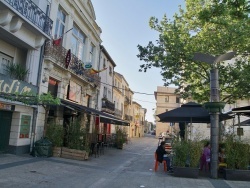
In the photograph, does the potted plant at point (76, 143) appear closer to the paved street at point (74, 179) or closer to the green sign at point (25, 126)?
the green sign at point (25, 126)

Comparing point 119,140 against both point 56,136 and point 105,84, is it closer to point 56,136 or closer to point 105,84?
point 105,84

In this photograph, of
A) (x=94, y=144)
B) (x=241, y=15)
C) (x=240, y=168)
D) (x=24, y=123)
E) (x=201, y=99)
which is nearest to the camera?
(x=241, y=15)

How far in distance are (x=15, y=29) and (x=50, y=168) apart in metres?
5.76

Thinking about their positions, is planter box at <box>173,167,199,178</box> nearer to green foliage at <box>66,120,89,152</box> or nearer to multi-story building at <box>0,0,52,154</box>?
green foliage at <box>66,120,89,152</box>

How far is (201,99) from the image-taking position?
19703mm

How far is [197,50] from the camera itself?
56.2 feet

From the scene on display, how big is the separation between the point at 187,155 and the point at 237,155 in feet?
5.91

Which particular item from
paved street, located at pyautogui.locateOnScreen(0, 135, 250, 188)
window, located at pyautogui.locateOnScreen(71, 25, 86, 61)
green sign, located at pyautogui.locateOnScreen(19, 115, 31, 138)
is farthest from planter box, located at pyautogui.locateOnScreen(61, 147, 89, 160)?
window, located at pyautogui.locateOnScreen(71, 25, 86, 61)

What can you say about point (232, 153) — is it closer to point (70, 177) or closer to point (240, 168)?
point (240, 168)

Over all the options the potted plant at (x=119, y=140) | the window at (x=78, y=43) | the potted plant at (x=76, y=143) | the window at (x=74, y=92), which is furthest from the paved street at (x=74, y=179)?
the potted plant at (x=119, y=140)

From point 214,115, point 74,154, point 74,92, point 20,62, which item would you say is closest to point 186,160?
point 214,115

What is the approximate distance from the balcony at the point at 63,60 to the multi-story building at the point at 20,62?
63cm

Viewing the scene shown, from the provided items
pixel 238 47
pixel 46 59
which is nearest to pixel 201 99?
pixel 238 47

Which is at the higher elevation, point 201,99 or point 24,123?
point 201,99
